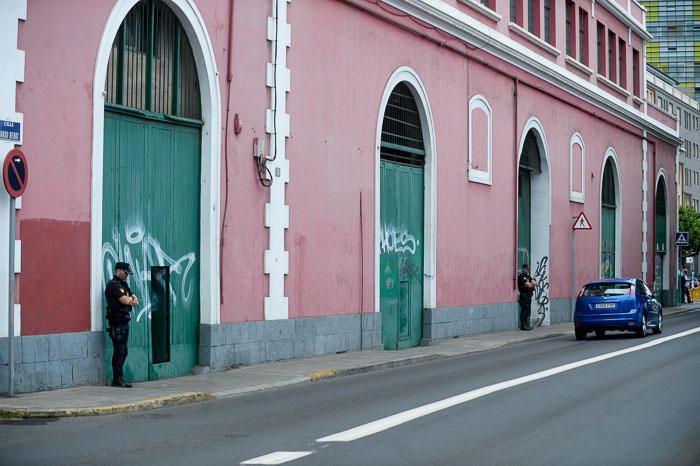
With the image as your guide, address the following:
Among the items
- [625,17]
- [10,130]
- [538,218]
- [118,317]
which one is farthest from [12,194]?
[625,17]

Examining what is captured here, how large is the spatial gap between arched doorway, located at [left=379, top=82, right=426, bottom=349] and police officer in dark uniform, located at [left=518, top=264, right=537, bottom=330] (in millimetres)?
6034

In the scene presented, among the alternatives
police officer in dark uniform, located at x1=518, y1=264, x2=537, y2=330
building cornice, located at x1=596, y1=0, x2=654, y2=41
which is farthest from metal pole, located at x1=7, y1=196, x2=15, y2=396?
building cornice, located at x1=596, y1=0, x2=654, y2=41

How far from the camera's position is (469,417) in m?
A: 12.0

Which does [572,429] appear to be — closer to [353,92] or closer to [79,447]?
[79,447]

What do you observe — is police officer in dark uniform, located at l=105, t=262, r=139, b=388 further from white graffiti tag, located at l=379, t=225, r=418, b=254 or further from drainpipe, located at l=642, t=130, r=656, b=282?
drainpipe, located at l=642, t=130, r=656, b=282

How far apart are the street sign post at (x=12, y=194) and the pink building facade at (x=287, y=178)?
0.58ft

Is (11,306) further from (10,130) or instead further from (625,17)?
(625,17)

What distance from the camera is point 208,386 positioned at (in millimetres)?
15492

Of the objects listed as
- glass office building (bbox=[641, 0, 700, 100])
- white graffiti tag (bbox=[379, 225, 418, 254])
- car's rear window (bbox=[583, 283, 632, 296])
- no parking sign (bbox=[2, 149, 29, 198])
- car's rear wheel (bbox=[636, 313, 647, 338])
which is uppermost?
glass office building (bbox=[641, 0, 700, 100])

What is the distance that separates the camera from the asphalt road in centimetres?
947

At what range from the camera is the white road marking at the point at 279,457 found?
29.7ft

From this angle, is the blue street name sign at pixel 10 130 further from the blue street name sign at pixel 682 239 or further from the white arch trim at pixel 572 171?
the blue street name sign at pixel 682 239

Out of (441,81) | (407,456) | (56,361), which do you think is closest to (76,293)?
(56,361)

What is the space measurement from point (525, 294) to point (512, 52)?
6638 mm
